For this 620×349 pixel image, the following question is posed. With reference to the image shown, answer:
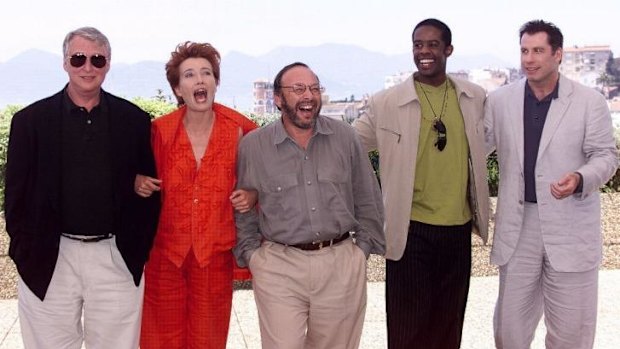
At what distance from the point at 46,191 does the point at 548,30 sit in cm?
300

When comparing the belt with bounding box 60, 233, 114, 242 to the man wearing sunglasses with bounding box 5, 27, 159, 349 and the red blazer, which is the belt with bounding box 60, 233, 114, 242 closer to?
the man wearing sunglasses with bounding box 5, 27, 159, 349

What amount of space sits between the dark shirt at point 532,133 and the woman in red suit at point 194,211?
67.2 inches

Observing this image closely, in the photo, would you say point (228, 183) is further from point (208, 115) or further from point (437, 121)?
point (437, 121)

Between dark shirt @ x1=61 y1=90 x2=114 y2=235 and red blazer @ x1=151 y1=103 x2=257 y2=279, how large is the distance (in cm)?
37

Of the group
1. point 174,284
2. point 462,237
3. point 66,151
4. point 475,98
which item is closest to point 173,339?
point 174,284

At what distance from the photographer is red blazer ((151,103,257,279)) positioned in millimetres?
4488

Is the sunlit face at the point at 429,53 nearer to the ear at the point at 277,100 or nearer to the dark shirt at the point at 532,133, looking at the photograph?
the dark shirt at the point at 532,133

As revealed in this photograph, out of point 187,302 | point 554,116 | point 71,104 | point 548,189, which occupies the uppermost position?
point 71,104

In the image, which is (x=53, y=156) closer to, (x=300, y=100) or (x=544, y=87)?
(x=300, y=100)

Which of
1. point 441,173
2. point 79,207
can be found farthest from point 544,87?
point 79,207

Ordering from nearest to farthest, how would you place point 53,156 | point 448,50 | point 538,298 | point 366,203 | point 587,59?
point 53,156 < point 366,203 < point 448,50 < point 538,298 < point 587,59

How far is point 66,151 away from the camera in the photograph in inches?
165

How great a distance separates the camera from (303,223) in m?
4.36

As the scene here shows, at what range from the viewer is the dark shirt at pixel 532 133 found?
491 centimetres
